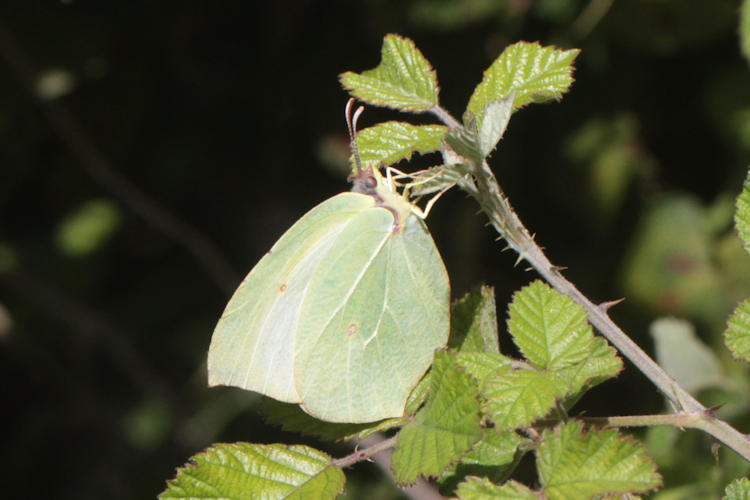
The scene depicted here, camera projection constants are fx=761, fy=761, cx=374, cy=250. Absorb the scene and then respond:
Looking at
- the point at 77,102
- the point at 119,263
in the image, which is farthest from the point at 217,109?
the point at 119,263

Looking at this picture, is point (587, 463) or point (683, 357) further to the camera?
point (683, 357)

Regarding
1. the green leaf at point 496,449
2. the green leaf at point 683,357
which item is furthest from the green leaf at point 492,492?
the green leaf at point 683,357

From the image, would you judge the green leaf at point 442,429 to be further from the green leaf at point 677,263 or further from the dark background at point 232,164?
the green leaf at point 677,263

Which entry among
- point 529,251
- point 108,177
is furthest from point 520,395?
point 108,177

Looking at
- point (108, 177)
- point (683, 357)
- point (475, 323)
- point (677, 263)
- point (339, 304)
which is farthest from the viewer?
point (108, 177)

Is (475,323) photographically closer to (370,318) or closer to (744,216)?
(370,318)

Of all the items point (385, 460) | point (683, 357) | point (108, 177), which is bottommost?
point (683, 357)

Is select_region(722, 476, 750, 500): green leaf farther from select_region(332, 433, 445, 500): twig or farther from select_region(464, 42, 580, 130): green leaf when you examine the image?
select_region(464, 42, 580, 130): green leaf
